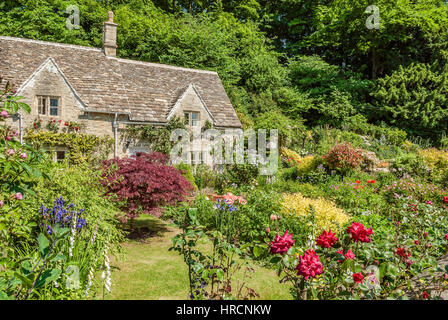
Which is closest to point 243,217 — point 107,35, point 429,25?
point 107,35

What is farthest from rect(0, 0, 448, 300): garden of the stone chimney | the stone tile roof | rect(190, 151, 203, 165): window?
the stone chimney

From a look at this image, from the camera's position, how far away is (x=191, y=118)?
16578 mm

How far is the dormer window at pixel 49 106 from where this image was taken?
13281 mm

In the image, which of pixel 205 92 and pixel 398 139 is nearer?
pixel 205 92

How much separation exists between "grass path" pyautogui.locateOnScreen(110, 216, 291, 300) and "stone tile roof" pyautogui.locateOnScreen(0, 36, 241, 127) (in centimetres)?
905

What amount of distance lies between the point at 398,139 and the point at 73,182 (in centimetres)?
2147

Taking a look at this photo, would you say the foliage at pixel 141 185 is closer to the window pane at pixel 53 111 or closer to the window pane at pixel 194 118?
the window pane at pixel 53 111

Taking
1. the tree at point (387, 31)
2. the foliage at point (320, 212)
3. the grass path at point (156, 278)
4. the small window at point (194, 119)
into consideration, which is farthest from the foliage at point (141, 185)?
the tree at point (387, 31)

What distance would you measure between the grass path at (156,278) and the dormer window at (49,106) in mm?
8760

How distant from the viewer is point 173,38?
23406mm

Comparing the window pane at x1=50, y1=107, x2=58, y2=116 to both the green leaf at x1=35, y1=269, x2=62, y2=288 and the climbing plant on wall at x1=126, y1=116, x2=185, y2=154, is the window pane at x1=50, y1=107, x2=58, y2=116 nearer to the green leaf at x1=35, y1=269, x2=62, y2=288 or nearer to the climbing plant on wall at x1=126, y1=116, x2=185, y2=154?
the climbing plant on wall at x1=126, y1=116, x2=185, y2=154
